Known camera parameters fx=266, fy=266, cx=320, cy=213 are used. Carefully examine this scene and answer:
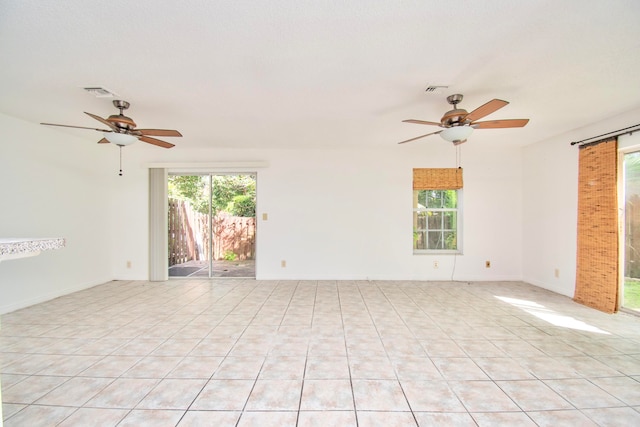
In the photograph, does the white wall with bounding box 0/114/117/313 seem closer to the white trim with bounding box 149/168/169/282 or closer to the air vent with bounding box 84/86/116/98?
the white trim with bounding box 149/168/169/282

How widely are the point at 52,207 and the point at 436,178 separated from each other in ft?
19.3

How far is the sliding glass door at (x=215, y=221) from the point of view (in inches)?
190

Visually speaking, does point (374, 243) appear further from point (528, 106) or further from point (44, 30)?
point (44, 30)

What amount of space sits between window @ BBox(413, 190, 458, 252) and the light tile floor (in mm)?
1440

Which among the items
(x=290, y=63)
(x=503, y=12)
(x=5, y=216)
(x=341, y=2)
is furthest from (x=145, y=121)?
(x=503, y=12)

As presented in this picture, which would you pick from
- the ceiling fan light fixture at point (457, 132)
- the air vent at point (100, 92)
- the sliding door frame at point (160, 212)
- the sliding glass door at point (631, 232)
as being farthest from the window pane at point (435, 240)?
the air vent at point (100, 92)

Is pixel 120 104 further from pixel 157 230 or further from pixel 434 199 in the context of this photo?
pixel 434 199

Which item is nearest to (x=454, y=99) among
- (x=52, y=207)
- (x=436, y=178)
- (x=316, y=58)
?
(x=316, y=58)

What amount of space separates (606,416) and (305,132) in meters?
3.72

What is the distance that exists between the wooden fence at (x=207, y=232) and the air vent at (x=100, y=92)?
99.9 inches

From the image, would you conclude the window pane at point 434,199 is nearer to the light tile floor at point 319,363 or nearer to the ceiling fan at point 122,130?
the light tile floor at point 319,363

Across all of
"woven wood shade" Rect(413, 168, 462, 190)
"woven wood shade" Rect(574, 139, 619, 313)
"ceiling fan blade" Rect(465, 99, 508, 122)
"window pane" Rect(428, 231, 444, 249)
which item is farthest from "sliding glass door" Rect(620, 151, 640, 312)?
"ceiling fan blade" Rect(465, 99, 508, 122)

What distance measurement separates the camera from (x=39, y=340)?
2434mm

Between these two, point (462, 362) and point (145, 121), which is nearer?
point (462, 362)
